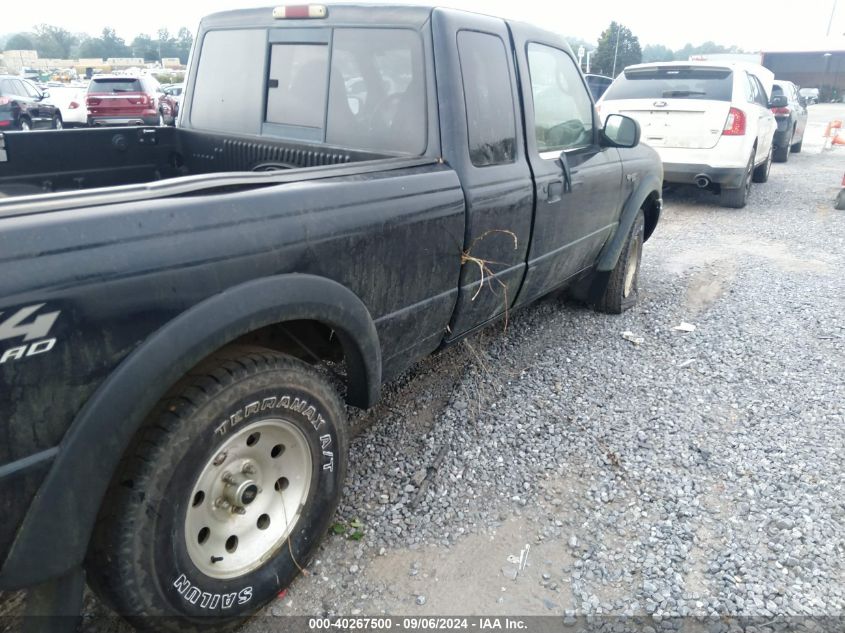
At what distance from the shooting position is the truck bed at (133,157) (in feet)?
10.6

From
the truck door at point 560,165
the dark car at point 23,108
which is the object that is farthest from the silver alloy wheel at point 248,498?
the dark car at point 23,108

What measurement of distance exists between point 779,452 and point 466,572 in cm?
186

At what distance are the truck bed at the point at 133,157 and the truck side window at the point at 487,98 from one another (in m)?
0.44

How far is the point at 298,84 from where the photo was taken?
130 inches

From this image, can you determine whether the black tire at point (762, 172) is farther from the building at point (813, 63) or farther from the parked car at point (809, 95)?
the building at point (813, 63)

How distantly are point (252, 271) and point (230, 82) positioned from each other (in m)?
2.06

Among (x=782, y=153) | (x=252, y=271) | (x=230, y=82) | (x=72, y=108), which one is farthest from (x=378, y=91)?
(x=72, y=108)

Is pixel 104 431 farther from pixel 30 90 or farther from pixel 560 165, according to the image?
pixel 30 90

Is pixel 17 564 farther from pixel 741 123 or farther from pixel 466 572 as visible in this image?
pixel 741 123

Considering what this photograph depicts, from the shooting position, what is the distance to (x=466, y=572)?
256 cm

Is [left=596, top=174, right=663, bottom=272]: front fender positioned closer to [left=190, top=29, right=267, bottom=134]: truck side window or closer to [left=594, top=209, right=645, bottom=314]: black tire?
[left=594, top=209, right=645, bottom=314]: black tire

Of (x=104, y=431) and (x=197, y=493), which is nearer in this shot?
(x=104, y=431)

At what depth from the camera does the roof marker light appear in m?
3.18

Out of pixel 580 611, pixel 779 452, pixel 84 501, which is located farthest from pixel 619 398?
Answer: pixel 84 501
